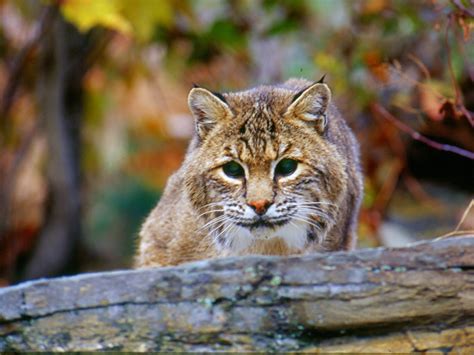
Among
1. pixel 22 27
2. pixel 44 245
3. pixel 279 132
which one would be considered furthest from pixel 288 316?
pixel 22 27

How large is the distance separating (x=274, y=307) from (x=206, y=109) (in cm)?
147

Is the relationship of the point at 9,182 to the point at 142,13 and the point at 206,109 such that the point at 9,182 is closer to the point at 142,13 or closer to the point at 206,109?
the point at 142,13

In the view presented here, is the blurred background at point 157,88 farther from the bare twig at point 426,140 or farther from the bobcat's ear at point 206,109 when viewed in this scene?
the bobcat's ear at point 206,109

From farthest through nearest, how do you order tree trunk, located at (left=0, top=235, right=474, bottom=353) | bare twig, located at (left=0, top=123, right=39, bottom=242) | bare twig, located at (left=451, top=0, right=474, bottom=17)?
bare twig, located at (left=0, top=123, right=39, bottom=242), bare twig, located at (left=451, top=0, right=474, bottom=17), tree trunk, located at (left=0, top=235, right=474, bottom=353)

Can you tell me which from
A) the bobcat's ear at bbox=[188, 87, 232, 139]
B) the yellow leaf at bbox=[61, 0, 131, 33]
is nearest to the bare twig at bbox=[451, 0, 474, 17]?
the bobcat's ear at bbox=[188, 87, 232, 139]

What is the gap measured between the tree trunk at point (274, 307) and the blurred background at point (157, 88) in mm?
4226

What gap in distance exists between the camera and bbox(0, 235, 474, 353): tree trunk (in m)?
4.05

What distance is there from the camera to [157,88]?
1116cm

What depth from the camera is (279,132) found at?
4.95 metres

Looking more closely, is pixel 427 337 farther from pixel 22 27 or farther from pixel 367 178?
pixel 22 27

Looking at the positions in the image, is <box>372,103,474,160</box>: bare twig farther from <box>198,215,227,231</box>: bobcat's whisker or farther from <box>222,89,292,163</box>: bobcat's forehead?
<box>198,215,227,231</box>: bobcat's whisker

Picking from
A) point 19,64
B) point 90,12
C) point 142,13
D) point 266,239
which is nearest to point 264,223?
point 266,239

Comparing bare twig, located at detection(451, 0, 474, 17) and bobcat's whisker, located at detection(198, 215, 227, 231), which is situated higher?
bare twig, located at detection(451, 0, 474, 17)

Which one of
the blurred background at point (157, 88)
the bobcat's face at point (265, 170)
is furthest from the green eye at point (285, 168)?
the blurred background at point (157, 88)
